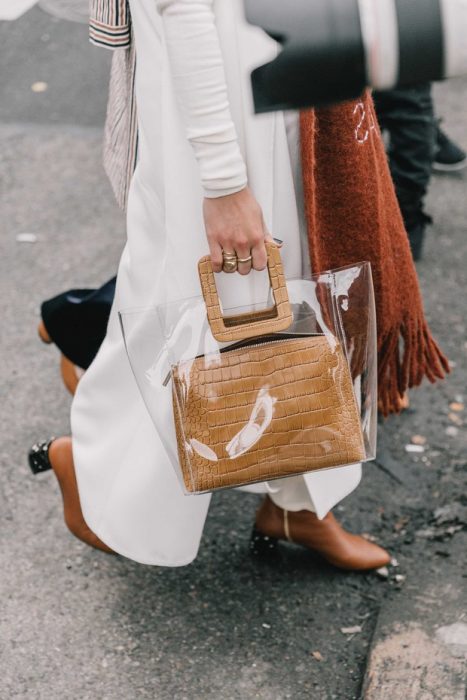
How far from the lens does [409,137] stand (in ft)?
11.0

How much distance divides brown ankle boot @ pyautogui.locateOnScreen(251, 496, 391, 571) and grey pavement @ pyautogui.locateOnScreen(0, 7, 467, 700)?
2.1 inches

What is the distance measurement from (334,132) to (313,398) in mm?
505

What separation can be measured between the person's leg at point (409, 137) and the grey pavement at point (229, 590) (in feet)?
1.39

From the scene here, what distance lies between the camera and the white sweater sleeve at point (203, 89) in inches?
62.2

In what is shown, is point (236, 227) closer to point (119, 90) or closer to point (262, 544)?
point (119, 90)

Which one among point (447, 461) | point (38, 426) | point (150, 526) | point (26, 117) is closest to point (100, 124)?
point (26, 117)

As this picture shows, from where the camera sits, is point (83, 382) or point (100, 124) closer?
point (83, 382)

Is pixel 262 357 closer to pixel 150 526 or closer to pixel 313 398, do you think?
pixel 313 398

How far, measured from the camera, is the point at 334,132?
1879 millimetres

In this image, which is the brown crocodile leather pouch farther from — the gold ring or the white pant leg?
the white pant leg

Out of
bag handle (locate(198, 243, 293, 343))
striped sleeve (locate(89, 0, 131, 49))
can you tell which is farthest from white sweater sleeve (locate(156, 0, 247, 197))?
striped sleeve (locate(89, 0, 131, 49))

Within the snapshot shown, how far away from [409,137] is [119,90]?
4.92 ft

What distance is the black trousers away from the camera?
10.9ft

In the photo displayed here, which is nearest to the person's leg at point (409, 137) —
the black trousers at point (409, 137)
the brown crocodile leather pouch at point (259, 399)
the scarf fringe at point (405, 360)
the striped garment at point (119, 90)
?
the black trousers at point (409, 137)
